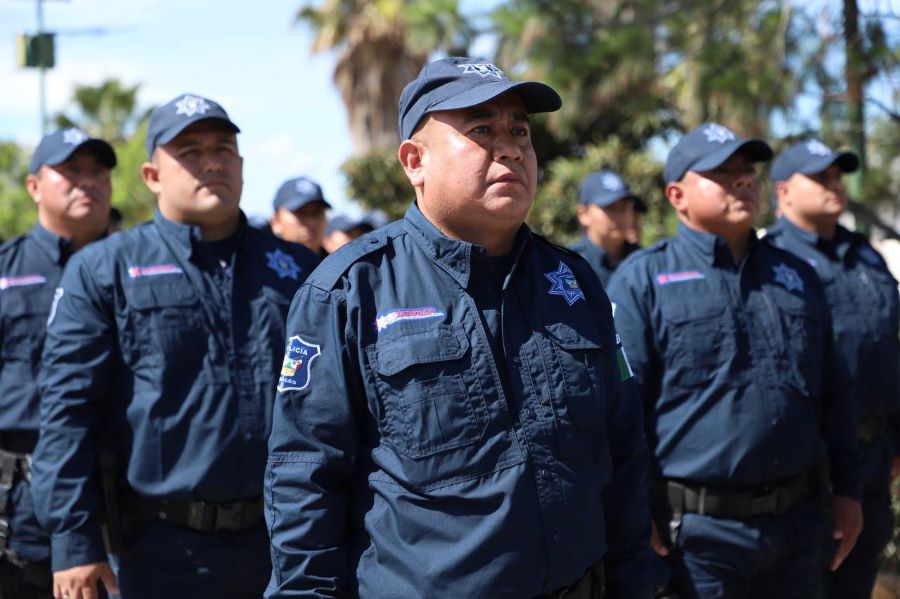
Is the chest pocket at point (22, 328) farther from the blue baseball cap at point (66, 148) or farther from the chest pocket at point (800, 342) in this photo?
the chest pocket at point (800, 342)

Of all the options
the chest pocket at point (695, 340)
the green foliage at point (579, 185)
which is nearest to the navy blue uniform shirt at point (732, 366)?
the chest pocket at point (695, 340)

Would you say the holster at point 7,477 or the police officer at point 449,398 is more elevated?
the police officer at point 449,398

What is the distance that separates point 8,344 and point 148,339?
1320 millimetres

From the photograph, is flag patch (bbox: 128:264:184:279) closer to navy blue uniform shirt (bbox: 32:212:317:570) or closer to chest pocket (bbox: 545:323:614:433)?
navy blue uniform shirt (bbox: 32:212:317:570)

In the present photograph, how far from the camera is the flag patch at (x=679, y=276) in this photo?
4228mm

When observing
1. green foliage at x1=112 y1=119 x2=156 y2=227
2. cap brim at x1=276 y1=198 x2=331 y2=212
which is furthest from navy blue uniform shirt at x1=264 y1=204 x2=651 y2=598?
green foliage at x1=112 y1=119 x2=156 y2=227

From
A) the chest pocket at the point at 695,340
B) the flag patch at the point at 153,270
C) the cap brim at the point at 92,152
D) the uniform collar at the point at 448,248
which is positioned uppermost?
the cap brim at the point at 92,152

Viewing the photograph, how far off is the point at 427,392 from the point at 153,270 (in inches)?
69.3

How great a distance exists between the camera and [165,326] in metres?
3.78

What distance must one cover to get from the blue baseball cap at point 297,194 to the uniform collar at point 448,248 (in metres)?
4.60

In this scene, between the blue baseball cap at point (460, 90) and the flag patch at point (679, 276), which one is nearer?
the blue baseball cap at point (460, 90)

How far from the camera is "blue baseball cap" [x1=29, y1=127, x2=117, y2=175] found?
4.91 metres

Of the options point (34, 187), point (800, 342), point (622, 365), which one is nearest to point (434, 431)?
point (622, 365)

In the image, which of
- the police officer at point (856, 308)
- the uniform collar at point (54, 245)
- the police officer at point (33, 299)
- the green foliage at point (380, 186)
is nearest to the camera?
the police officer at point (33, 299)
